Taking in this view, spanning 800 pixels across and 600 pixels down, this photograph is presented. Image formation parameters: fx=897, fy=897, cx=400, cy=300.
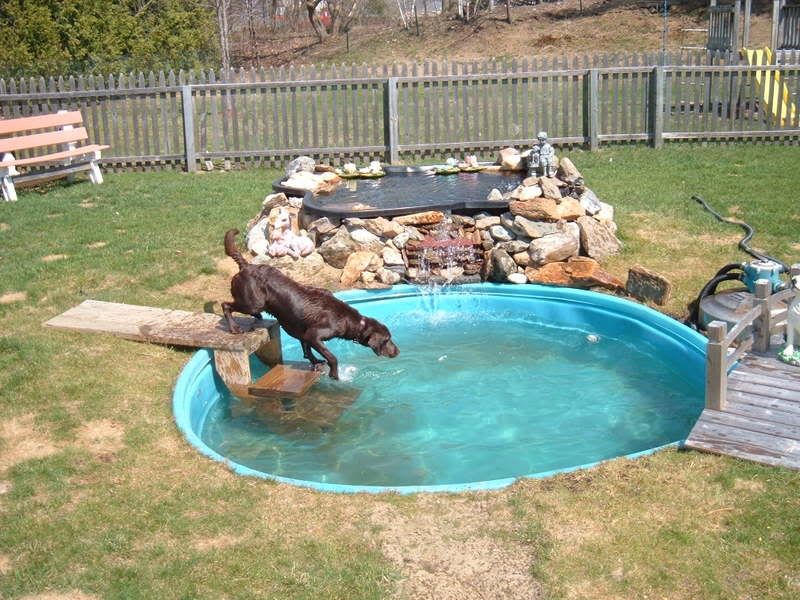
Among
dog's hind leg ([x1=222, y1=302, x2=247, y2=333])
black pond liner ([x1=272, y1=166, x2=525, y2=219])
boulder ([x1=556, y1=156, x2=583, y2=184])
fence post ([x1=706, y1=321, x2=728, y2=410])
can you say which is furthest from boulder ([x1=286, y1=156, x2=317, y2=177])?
fence post ([x1=706, y1=321, x2=728, y2=410])

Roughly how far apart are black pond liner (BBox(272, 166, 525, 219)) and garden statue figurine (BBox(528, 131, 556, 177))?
11.1 inches

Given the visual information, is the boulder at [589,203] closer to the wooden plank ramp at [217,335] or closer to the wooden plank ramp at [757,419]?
the wooden plank ramp at [757,419]

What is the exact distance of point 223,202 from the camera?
40.7 ft

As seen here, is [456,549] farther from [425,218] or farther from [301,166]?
[301,166]

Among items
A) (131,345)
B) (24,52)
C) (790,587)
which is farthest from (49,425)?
(24,52)

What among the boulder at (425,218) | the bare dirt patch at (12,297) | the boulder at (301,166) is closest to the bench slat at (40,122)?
the boulder at (301,166)

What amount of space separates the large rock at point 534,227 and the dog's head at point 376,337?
109 inches

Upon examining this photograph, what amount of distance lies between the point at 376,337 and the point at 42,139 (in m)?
8.64

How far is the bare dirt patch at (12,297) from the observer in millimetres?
8641

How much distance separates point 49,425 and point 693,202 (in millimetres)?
8322

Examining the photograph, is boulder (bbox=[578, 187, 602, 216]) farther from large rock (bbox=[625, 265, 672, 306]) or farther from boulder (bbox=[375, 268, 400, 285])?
boulder (bbox=[375, 268, 400, 285])

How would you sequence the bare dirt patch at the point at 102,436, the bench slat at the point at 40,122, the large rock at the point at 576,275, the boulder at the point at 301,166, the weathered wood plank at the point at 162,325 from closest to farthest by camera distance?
the bare dirt patch at the point at 102,436 → the weathered wood plank at the point at 162,325 → the large rock at the point at 576,275 → the boulder at the point at 301,166 → the bench slat at the point at 40,122

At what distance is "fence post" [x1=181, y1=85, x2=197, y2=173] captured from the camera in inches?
592

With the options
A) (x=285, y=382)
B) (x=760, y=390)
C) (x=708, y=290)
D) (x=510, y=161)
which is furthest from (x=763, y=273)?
(x=510, y=161)
